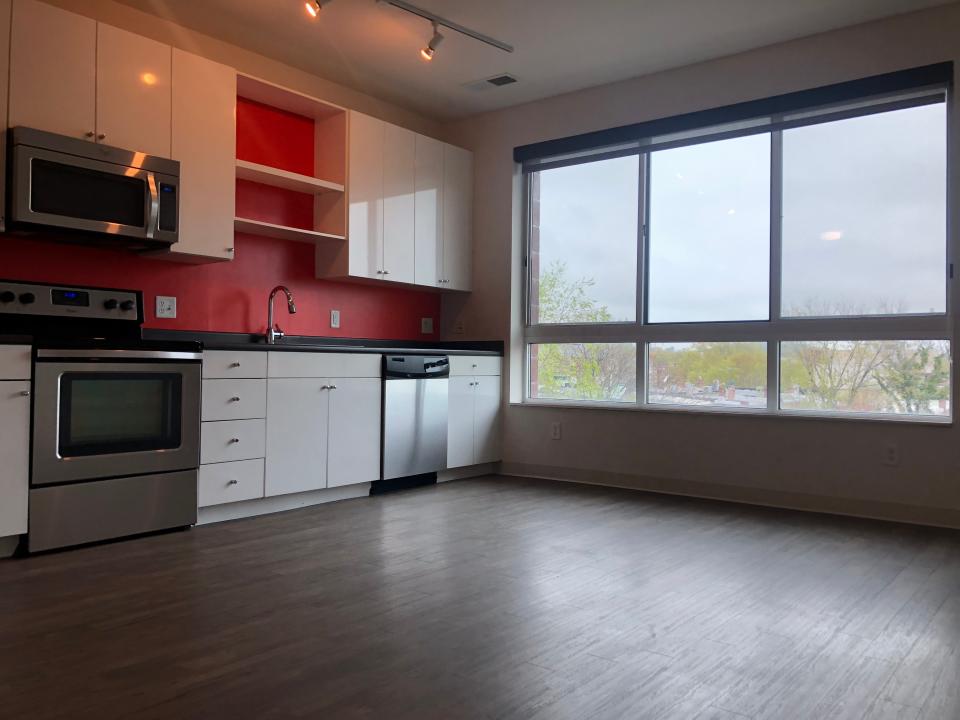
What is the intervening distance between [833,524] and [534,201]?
114 inches

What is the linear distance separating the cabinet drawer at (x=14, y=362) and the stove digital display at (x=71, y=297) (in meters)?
0.45

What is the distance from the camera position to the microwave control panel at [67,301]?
314cm

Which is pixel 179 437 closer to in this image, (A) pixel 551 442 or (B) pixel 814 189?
(A) pixel 551 442

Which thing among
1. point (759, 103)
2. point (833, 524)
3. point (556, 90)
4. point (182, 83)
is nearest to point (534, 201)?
point (556, 90)

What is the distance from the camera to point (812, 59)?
413 centimetres

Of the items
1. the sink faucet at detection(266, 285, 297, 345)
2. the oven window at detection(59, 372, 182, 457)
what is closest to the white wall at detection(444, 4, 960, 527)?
the sink faucet at detection(266, 285, 297, 345)

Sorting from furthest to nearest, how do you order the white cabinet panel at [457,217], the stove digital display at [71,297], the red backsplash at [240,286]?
the white cabinet panel at [457,217] < the red backsplash at [240,286] < the stove digital display at [71,297]

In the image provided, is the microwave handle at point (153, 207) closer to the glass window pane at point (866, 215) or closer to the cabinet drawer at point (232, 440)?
the cabinet drawer at point (232, 440)

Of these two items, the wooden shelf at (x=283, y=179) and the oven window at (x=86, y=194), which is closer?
the oven window at (x=86, y=194)

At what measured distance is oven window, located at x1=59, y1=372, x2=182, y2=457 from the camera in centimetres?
303

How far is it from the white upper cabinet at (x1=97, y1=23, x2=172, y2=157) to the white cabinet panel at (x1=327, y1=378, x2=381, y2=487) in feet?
4.91

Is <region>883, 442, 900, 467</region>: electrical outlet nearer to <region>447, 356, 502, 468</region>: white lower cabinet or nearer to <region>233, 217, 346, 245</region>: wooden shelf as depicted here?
<region>447, 356, 502, 468</region>: white lower cabinet

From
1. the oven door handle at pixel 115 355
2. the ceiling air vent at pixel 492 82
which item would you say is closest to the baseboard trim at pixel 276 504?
the oven door handle at pixel 115 355

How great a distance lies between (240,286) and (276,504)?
1297 millimetres
